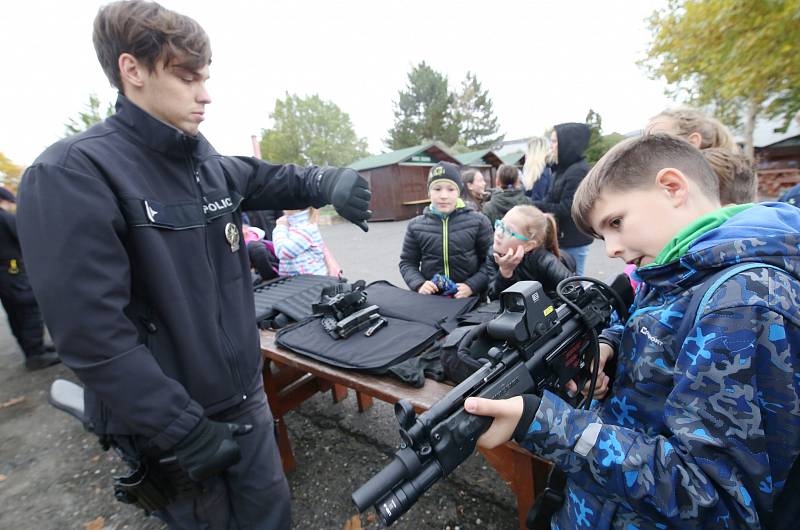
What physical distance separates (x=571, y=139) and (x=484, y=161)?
966 inches

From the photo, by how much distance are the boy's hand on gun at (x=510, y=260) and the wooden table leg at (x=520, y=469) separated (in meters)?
1.30

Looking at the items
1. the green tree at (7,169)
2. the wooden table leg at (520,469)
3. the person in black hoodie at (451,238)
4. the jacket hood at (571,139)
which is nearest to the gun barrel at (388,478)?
the wooden table leg at (520,469)

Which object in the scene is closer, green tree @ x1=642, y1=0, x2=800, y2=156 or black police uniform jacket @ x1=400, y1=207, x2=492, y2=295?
black police uniform jacket @ x1=400, y1=207, x2=492, y2=295

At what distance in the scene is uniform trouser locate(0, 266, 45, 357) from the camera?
185 inches

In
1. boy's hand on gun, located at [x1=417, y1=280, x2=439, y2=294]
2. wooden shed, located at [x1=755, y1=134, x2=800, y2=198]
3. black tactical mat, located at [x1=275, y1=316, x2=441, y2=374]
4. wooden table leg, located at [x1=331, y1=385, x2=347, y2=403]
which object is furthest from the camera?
wooden shed, located at [x1=755, y1=134, x2=800, y2=198]

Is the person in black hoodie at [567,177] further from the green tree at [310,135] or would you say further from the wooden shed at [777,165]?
the green tree at [310,135]

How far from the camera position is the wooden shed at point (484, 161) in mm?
25142

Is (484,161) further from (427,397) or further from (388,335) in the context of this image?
(427,397)

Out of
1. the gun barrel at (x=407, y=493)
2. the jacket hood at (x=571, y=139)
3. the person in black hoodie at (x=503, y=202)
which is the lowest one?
the gun barrel at (x=407, y=493)

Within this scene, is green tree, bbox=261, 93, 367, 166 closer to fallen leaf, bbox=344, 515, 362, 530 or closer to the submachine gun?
fallen leaf, bbox=344, 515, 362, 530

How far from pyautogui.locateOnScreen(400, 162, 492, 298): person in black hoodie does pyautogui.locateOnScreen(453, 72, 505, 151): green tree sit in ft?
158

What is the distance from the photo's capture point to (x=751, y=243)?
33.6 inches

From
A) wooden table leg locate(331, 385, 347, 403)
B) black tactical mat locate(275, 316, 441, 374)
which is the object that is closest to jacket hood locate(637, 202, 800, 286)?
black tactical mat locate(275, 316, 441, 374)

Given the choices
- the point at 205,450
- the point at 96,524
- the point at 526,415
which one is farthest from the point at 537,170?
the point at 96,524
